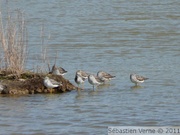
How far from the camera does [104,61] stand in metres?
19.8

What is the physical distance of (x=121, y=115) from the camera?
44.3 ft

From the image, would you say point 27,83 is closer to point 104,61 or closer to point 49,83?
point 49,83

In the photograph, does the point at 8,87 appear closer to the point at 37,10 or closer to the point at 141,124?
the point at 141,124

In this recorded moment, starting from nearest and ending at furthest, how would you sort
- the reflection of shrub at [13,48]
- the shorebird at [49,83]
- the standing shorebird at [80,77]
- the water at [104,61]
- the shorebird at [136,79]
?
the water at [104,61], the shorebird at [49,83], the reflection of shrub at [13,48], the standing shorebird at [80,77], the shorebird at [136,79]

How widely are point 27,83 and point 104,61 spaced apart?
4591mm

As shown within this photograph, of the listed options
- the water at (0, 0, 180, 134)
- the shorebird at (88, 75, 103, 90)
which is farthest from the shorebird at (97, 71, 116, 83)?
the shorebird at (88, 75, 103, 90)

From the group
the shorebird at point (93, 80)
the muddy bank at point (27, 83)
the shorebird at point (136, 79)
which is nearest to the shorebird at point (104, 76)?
the shorebird at point (93, 80)

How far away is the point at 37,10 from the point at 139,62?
13178 mm

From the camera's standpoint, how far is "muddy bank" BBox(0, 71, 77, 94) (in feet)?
50.6

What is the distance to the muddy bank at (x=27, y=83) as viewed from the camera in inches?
607

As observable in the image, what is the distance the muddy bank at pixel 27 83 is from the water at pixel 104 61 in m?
0.27

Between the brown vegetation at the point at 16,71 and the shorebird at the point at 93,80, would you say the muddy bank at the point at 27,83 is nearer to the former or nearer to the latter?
the brown vegetation at the point at 16,71

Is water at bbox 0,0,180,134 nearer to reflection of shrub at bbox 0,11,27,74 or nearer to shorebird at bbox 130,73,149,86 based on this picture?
shorebird at bbox 130,73,149,86

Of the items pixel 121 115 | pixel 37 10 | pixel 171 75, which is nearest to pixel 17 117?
pixel 121 115
